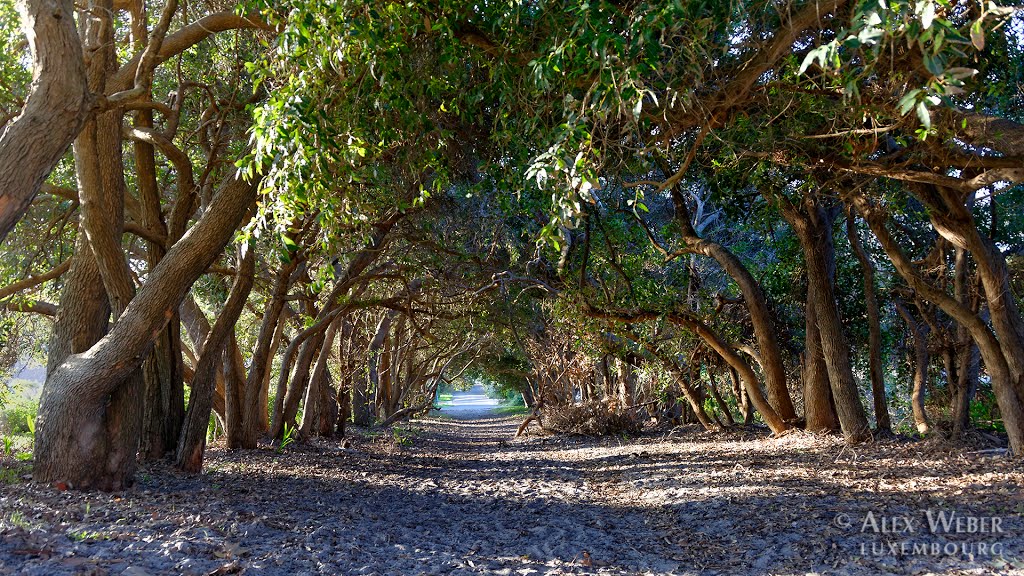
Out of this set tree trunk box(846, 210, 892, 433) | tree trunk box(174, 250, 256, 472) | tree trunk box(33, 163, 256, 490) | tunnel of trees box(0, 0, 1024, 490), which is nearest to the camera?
tunnel of trees box(0, 0, 1024, 490)

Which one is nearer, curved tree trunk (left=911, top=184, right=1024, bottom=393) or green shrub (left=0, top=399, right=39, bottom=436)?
curved tree trunk (left=911, top=184, right=1024, bottom=393)

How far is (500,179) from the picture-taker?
648 cm

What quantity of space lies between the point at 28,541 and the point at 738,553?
4.33m

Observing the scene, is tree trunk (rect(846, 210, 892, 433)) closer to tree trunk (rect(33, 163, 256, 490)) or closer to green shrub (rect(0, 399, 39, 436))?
tree trunk (rect(33, 163, 256, 490))

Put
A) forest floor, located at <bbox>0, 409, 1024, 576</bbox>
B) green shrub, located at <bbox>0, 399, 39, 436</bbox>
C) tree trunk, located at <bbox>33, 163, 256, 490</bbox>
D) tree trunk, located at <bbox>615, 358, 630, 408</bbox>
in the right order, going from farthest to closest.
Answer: tree trunk, located at <bbox>615, 358, 630, 408</bbox> → green shrub, located at <bbox>0, 399, 39, 436</bbox> → tree trunk, located at <bbox>33, 163, 256, 490</bbox> → forest floor, located at <bbox>0, 409, 1024, 576</bbox>

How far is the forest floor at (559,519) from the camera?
3.99 meters

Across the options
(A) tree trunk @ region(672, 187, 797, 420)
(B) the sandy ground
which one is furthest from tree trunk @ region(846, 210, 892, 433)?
(B) the sandy ground

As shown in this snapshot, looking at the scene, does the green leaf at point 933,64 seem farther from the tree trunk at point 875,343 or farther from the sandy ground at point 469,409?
the sandy ground at point 469,409

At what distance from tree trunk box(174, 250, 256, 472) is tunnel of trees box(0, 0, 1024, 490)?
0.10 feet

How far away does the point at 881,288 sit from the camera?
11422 mm

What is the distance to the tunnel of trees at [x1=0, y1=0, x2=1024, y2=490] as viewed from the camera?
167 inches

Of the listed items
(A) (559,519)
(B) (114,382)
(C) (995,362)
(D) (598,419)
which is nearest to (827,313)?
(C) (995,362)

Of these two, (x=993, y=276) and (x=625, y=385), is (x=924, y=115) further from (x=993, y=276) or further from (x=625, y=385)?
(x=625, y=385)

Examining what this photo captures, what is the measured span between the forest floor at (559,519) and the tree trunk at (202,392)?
35cm
